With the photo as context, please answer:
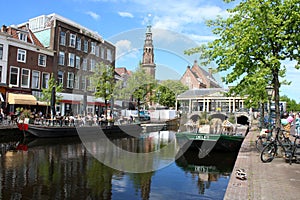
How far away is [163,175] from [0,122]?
16.0 meters

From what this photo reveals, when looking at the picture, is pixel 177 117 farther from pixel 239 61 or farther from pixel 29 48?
pixel 239 61

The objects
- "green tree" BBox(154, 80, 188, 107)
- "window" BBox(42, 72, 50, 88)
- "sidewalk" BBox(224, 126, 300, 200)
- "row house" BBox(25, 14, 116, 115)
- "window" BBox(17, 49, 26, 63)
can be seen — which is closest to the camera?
"sidewalk" BBox(224, 126, 300, 200)

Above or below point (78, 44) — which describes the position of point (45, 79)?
below

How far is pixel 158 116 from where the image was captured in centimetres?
5125

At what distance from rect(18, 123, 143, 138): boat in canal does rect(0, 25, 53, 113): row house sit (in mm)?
8404

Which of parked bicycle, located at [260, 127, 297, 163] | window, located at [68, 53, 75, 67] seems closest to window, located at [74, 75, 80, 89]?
window, located at [68, 53, 75, 67]

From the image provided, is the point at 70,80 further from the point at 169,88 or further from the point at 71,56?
the point at 169,88

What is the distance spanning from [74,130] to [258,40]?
17757mm

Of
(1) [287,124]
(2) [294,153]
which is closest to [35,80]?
(1) [287,124]

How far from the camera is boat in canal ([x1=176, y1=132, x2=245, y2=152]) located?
15.9 m

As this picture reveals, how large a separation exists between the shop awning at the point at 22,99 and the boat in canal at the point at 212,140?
19262 millimetres

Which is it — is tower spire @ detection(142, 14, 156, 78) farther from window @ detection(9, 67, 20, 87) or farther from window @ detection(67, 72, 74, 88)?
window @ detection(67, 72, 74, 88)

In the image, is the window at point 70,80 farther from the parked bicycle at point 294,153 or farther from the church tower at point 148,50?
the parked bicycle at point 294,153

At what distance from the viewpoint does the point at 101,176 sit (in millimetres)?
10594
